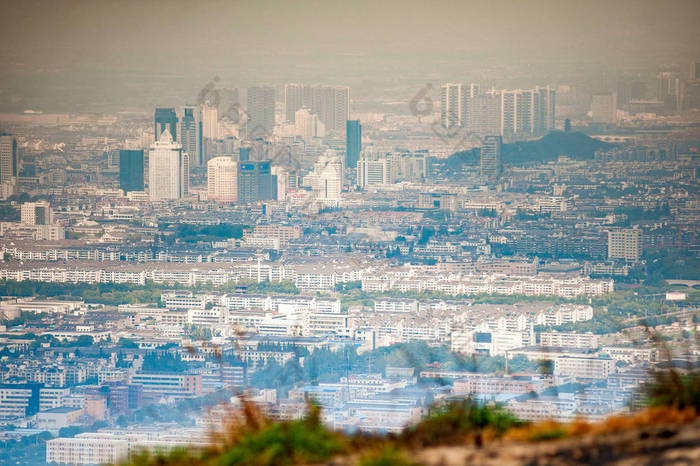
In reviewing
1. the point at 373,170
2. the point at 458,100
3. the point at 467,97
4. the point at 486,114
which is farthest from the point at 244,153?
the point at 486,114

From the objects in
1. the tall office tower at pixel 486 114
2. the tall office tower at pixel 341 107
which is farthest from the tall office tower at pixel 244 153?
the tall office tower at pixel 486 114

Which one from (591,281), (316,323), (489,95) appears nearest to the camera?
(316,323)

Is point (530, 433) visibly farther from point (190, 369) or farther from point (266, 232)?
point (266, 232)

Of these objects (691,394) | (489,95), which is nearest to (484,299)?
(489,95)

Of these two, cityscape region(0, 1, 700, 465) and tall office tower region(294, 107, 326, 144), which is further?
tall office tower region(294, 107, 326, 144)

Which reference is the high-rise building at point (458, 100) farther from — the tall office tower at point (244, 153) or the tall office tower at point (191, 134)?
the tall office tower at point (191, 134)

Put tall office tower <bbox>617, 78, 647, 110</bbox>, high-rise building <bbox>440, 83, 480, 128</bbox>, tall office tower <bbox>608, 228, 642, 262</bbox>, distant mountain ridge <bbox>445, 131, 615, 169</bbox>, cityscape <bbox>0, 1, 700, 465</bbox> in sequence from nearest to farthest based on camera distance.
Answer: cityscape <bbox>0, 1, 700, 465</bbox> < tall office tower <bbox>608, 228, 642, 262</bbox> < tall office tower <bbox>617, 78, 647, 110</bbox> < distant mountain ridge <bbox>445, 131, 615, 169</bbox> < high-rise building <bbox>440, 83, 480, 128</bbox>

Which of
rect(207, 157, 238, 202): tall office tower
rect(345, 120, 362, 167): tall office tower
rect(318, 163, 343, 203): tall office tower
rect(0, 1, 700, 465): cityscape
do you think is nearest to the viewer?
rect(0, 1, 700, 465): cityscape

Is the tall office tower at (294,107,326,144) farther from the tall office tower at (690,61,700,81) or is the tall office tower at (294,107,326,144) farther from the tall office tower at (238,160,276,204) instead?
the tall office tower at (690,61,700,81)

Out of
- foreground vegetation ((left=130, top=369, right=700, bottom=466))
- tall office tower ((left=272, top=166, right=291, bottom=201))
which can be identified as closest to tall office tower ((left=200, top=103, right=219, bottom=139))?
tall office tower ((left=272, top=166, right=291, bottom=201))
